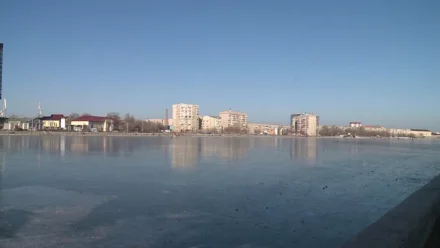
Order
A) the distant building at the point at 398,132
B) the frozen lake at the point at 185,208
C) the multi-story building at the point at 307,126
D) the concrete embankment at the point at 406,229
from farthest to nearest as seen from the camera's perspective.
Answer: the distant building at the point at 398,132 → the multi-story building at the point at 307,126 → the frozen lake at the point at 185,208 → the concrete embankment at the point at 406,229

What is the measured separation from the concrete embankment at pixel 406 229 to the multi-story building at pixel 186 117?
11459 centimetres

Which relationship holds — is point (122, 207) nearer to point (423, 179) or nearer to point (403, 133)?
point (423, 179)

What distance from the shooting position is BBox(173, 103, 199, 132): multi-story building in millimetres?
120188

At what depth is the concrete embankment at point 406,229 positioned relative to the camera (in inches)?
149

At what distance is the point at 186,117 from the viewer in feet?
396

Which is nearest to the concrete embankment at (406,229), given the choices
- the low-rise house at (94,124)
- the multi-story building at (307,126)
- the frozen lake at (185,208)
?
the frozen lake at (185,208)

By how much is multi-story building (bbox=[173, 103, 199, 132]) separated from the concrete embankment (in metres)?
115

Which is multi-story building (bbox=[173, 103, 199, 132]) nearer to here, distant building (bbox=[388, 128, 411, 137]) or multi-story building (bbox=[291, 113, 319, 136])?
multi-story building (bbox=[291, 113, 319, 136])

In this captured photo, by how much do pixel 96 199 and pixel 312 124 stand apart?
138 meters

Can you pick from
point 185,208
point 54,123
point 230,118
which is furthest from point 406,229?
point 230,118

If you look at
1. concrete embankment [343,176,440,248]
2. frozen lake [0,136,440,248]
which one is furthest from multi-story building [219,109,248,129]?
concrete embankment [343,176,440,248]

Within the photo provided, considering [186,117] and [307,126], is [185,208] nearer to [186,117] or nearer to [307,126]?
[186,117]

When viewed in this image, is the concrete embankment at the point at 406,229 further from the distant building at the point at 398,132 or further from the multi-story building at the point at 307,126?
the distant building at the point at 398,132

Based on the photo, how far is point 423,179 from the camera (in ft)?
39.9
